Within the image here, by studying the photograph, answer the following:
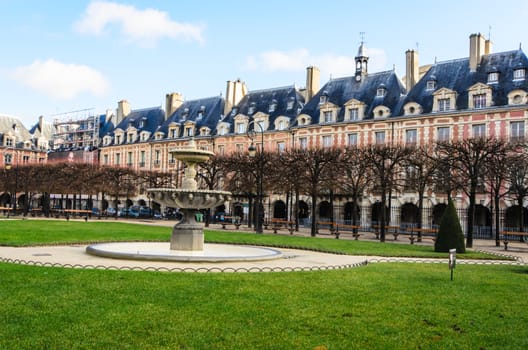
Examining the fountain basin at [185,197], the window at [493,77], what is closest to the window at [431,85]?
the window at [493,77]

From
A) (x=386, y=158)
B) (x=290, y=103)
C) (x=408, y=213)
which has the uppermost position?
(x=290, y=103)

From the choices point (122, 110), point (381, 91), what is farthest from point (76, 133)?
point (381, 91)

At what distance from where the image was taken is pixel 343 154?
33.5m

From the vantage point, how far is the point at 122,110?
65.2 meters

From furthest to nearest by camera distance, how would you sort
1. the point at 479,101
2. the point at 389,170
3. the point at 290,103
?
the point at 290,103
the point at 479,101
the point at 389,170

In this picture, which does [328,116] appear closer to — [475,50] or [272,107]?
[272,107]

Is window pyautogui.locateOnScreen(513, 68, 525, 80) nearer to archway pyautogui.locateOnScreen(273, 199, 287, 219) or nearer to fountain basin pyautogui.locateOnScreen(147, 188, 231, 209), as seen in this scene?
archway pyautogui.locateOnScreen(273, 199, 287, 219)

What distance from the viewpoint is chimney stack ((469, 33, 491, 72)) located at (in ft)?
124

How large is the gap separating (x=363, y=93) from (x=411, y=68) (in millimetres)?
4326

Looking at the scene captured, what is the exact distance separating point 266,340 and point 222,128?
46600 mm

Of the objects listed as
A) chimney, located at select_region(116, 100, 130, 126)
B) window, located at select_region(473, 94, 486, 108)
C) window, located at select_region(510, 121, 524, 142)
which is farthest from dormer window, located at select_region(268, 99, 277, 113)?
chimney, located at select_region(116, 100, 130, 126)

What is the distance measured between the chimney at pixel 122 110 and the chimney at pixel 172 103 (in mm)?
7538

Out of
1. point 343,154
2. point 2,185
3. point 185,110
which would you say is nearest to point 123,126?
point 185,110

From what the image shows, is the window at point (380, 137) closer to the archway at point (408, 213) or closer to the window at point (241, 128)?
the archway at point (408, 213)
